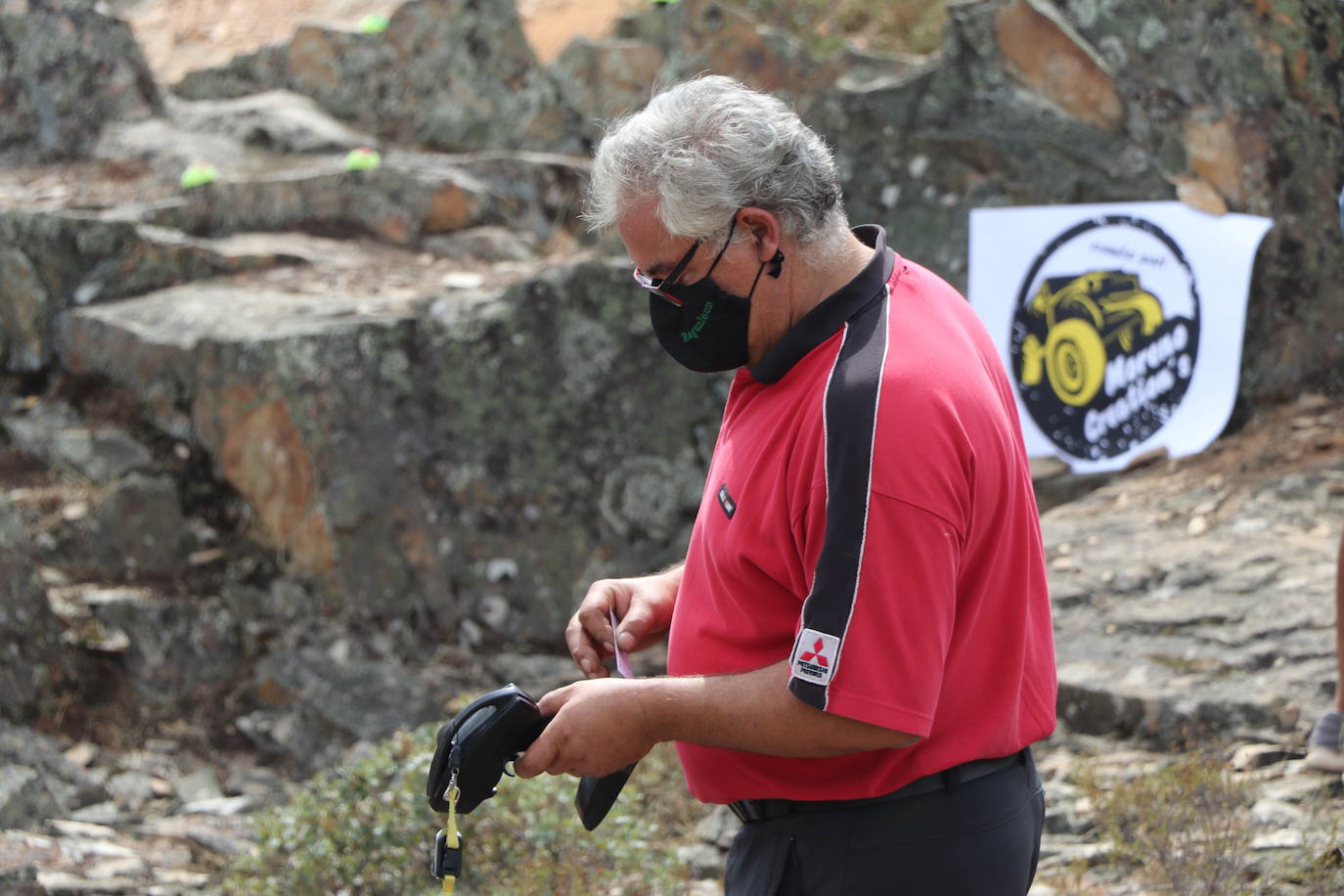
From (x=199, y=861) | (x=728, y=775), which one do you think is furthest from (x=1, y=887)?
(x=728, y=775)

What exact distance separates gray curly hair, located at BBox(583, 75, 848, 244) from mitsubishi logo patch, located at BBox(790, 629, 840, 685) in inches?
21.8

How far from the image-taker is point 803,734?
1594 mm

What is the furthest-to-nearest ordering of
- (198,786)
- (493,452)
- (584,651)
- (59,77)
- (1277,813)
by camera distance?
(59,77)
(493,452)
(198,786)
(1277,813)
(584,651)

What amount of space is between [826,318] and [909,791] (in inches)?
25.0

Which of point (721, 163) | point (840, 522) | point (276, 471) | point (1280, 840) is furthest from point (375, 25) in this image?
point (840, 522)

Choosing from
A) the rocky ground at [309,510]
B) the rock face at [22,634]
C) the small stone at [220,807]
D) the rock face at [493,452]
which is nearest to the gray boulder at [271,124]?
the rocky ground at [309,510]

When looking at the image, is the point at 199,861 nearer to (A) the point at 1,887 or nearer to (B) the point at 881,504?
(A) the point at 1,887

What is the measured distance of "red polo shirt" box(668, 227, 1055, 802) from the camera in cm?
153

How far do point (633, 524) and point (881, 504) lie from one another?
4.07m

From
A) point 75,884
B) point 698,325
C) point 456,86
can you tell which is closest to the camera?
point 698,325

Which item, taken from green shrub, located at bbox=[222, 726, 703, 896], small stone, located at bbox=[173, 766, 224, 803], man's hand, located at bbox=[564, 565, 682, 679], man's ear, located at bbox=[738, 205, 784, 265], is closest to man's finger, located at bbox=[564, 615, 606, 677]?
man's hand, located at bbox=[564, 565, 682, 679]

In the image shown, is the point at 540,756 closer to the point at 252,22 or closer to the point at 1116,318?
the point at 1116,318

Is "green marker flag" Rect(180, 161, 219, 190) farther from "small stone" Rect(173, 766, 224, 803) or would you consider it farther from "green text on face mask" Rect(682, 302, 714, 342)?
"green text on face mask" Rect(682, 302, 714, 342)

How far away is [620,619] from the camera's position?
2191 millimetres
